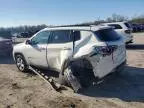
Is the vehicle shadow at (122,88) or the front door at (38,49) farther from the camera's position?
the front door at (38,49)

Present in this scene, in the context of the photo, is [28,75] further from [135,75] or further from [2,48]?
[2,48]

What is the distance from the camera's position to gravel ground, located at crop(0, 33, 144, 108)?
7184 mm

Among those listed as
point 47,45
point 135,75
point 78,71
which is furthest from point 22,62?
point 135,75

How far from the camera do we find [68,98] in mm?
7660

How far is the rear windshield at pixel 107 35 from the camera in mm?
8422

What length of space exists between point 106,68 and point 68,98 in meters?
1.42

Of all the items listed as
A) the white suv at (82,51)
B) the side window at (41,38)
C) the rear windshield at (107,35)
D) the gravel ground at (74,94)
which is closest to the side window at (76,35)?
Result: the white suv at (82,51)

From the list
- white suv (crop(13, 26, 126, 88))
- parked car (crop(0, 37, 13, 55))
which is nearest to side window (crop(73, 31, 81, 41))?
white suv (crop(13, 26, 126, 88))

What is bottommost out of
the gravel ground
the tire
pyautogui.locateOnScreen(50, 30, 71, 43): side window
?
the gravel ground

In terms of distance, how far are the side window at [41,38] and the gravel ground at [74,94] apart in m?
1.27

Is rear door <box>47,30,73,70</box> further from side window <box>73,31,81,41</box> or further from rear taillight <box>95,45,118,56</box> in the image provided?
rear taillight <box>95,45,118,56</box>

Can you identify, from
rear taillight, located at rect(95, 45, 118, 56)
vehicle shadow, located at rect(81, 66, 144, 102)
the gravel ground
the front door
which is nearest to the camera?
the gravel ground

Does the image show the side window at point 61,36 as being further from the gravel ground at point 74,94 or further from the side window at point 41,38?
the gravel ground at point 74,94

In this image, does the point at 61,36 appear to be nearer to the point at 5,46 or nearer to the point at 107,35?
the point at 107,35
